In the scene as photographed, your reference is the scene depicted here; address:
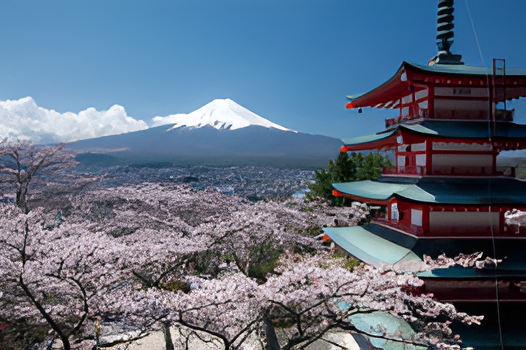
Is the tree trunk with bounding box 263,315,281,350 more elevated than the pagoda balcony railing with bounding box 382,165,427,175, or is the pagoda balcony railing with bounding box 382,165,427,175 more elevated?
the pagoda balcony railing with bounding box 382,165,427,175

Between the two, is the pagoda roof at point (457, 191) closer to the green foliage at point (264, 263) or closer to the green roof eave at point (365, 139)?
the green roof eave at point (365, 139)

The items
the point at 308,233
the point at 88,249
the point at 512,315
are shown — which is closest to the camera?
the point at 88,249

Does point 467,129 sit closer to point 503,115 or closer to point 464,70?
point 503,115

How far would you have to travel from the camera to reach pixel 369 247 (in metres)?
6.24

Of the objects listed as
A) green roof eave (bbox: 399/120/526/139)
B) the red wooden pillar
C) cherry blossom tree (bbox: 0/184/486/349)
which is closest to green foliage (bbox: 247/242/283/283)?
cherry blossom tree (bbox: 0/184/486/349)

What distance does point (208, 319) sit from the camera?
392cm

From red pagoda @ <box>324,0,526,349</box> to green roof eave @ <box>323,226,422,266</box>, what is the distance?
20 millimetres

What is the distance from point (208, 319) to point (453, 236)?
4408mm

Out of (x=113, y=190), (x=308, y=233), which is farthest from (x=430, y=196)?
(x=113, y=190)

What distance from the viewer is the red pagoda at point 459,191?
5.09m

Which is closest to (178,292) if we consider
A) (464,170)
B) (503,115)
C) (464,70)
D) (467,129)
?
(464,170)

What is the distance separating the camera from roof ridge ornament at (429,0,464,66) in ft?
21.9

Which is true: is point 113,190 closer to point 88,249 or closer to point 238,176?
point 88,249

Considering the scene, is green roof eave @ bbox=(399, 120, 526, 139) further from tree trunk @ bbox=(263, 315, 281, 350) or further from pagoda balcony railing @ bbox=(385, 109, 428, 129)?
tree trunk @ bbox=(263, 315, 281, 350)
